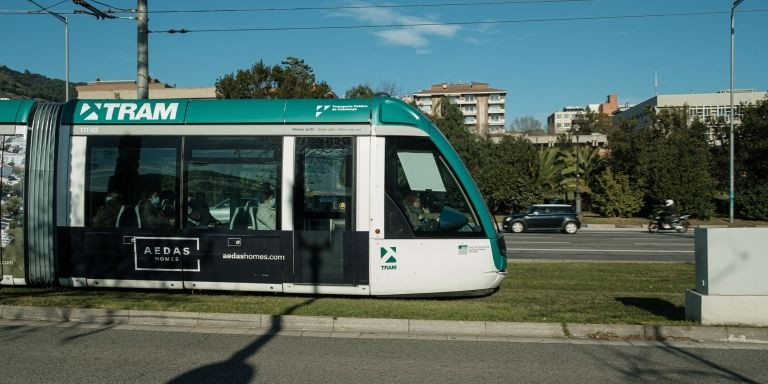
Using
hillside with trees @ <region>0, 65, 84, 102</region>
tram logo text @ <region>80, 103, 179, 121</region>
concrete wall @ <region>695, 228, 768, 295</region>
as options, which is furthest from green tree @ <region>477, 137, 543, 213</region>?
concrete wall @ <region>695, 228, 768, 295</region>

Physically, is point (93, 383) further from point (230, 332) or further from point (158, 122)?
point (158, 122)

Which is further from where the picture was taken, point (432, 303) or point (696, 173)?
point (696, 173)

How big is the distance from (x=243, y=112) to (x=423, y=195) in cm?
306

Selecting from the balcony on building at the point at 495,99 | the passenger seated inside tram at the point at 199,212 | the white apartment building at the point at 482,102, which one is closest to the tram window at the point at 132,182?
the passenger seated inside tram at the point at 199,212

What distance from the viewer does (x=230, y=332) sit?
7484 mm

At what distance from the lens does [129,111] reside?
9648mm

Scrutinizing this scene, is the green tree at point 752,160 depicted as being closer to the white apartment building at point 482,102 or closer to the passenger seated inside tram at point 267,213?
the passenger seated inside tram at point 267,213

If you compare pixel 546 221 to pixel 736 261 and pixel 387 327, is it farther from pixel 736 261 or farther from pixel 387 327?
pixel 387 327

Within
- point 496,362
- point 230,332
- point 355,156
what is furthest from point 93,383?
point 355,156

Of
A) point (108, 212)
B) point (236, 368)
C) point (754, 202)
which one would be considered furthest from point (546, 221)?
point (236, 368)

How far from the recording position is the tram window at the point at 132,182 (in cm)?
941

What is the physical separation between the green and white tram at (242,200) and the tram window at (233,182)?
2 cm

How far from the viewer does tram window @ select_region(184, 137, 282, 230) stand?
915 centimetres

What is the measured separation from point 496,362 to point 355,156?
3909 mm
